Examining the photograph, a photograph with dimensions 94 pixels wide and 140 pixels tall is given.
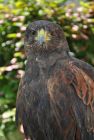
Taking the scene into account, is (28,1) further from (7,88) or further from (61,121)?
(61,121)

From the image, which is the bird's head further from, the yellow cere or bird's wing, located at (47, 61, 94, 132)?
bird's wing, located at (47, 61, 94, 132)

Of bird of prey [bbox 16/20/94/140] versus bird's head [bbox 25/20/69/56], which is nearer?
bird of prey [bbox 16/20/94/140]

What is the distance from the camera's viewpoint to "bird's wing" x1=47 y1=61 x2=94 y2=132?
4852 mm

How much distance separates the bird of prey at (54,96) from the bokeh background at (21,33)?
1622 millimetres

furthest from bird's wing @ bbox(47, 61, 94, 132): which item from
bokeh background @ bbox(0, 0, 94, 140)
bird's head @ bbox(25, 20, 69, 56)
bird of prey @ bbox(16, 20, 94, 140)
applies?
bokeh background @ bbox(0, 0, 94, 140)

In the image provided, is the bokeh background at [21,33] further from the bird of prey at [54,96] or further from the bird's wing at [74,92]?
the bird's wing at [74,92]

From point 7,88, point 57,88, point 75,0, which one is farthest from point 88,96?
point 75,0

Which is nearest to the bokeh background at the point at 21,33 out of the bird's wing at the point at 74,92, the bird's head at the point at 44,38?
the bird's head at the point at 44,38

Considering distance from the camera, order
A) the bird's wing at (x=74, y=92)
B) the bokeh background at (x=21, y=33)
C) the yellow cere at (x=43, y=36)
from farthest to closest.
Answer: the bokeh background at (x=21, y=33) < the yellow cere at (x=43, y=36) < the bird's wing at (x=74, y=92)

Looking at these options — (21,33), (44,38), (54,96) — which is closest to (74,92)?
(54,96)

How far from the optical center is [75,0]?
8.19 m

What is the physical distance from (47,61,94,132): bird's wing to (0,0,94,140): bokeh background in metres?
1.80

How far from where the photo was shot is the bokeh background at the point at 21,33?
6.71 meters

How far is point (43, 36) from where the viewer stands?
199 inches
